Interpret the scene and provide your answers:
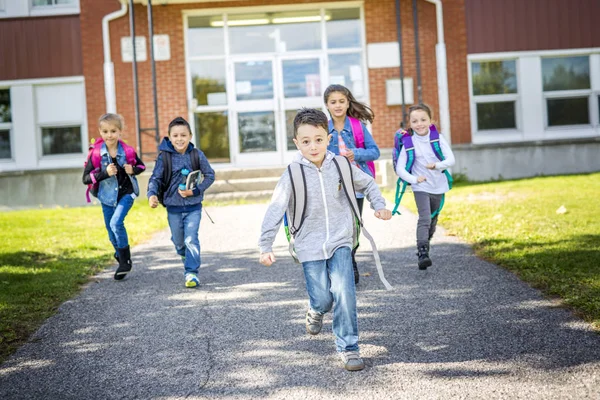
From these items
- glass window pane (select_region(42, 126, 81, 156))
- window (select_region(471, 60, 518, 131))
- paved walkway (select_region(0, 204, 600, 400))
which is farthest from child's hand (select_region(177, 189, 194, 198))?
window (select_region(471, 60, 518, 131))

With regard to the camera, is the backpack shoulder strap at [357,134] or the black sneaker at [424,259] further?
the black sneaker at [424,259]

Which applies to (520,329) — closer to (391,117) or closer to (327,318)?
(327,318)

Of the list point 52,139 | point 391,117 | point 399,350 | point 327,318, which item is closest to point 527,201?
point 391,117

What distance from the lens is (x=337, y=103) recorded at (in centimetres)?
600

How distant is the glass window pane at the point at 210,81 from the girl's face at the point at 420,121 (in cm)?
990

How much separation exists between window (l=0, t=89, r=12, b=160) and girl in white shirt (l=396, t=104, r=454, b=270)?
41.4 ft

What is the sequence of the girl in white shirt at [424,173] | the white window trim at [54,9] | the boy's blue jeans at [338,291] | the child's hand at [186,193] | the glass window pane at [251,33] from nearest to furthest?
the boy's blue jeans at [338,291] < the child's hand at [186,193] < the girl in white shirt at [424,173] < the glass window pane at [251,33] < the white window trim at [54,9]

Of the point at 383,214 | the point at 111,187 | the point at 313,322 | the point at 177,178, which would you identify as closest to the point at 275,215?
the point at 383,214

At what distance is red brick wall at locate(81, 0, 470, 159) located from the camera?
52.5ft

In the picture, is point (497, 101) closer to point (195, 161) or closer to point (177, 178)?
point (195, 161)

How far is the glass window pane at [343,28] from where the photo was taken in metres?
16.2

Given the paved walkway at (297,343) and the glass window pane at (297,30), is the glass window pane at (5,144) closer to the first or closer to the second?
the glass window pane at (297,30)

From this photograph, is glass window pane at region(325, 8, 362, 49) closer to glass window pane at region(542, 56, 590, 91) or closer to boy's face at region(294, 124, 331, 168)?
glass window pane at region(542, 56, 590, 91)

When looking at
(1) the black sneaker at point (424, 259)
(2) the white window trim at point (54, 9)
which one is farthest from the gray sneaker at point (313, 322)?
(2) the white window trim at point (54, 9)
